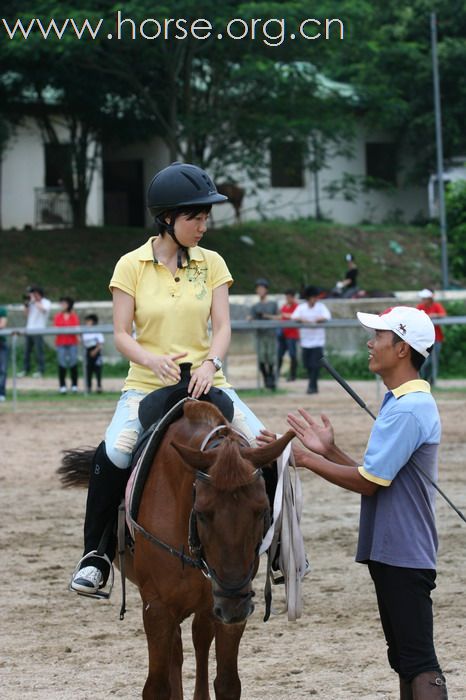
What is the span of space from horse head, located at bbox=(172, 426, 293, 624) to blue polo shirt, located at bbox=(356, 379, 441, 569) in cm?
38

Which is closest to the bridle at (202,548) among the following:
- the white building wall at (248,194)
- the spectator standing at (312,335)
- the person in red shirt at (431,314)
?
the person in red shirt at (431,314)

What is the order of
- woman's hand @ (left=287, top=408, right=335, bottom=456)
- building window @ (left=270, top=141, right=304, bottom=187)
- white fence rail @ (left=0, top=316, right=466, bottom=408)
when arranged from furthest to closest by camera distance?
building window @ (left=270, top=141, right=304, bottom=187), white fence rail @ (left=0, top=316, right=466, bottom=408), woman's hand @ (left=287, top=408, right=335, bottom=456)

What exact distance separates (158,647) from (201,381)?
46.5 inches

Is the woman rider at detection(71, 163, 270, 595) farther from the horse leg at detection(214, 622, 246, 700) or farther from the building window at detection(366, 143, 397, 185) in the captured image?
→ the building window at detection(366, 143, 397, 185)

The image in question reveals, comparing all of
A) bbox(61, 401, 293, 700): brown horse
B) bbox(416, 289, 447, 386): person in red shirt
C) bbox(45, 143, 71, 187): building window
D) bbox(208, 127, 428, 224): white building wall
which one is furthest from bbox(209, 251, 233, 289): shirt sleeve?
bbox(208, 127, 428, 224): white building wall

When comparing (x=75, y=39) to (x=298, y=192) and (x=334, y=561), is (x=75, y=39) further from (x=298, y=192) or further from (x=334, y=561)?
(x=334, y=561)

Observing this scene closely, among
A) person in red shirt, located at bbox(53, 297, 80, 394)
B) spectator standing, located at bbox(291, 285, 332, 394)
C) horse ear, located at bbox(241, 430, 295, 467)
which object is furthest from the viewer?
spectator standing, located at bbox(291, 285, 332, 394)

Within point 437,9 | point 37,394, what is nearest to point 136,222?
point 437,9

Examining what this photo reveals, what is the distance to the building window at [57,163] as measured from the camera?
3916 centimetres

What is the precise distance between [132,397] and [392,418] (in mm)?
1549

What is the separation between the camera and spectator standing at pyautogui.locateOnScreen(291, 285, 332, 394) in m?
22.6

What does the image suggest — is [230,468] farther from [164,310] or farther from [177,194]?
[177,194]

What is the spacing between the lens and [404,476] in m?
4.73

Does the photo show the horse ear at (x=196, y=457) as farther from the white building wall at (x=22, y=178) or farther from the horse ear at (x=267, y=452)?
the white building wall at (x=22, y=178)
